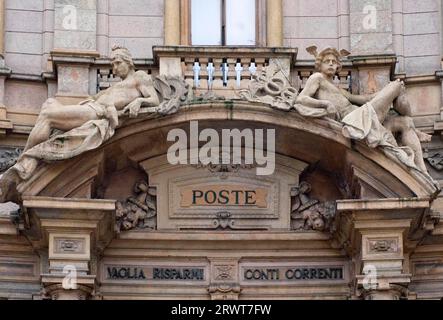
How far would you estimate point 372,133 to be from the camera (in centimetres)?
2181

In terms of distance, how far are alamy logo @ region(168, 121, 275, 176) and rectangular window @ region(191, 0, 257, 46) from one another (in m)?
2.00

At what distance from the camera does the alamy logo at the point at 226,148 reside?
888 inches

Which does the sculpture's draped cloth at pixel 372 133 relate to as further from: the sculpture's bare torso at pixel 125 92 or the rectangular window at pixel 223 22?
the rectangular window at pixel 223 22

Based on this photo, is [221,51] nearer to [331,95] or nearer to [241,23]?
[241,23]

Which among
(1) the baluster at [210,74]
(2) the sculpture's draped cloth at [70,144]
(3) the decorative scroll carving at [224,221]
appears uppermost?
(1) the baluster at [210,74]

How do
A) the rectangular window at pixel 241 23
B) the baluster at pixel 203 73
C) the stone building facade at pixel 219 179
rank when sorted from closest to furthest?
1. the stone building facade at pixel 219 179
2. the baluster at pixel 203 73
3. the rectangular window at pixel 241 23

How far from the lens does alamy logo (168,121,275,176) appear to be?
22.6 meters

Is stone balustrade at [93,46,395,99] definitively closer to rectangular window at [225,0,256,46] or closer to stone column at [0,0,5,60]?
rectangular window at [225,0,256,46]

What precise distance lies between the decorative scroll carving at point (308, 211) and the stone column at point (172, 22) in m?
2.76

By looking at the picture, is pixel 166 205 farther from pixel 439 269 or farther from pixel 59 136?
pixel 439 269

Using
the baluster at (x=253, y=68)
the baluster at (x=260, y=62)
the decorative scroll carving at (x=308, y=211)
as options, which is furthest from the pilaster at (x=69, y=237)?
the baluster at (x=260, y=62)

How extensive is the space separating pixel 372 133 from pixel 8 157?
15.9 feet

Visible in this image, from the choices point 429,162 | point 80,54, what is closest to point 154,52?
point 80,54

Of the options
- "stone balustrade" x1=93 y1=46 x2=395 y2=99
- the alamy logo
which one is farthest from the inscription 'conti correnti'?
"stone balustrade" x1=93 y1=46 x2=395 y2=99
